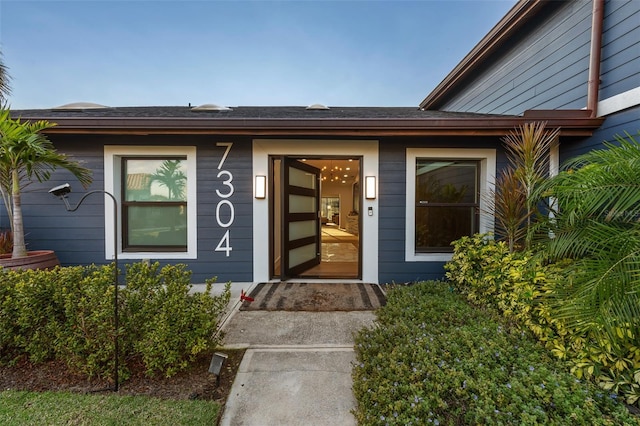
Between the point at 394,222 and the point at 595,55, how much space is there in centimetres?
313

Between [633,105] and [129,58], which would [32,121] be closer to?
[633,105]

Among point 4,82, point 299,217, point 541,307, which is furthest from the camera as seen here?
point 299,217

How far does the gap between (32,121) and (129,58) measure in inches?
352

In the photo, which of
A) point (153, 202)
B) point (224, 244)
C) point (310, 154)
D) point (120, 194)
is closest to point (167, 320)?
point (224, 244)

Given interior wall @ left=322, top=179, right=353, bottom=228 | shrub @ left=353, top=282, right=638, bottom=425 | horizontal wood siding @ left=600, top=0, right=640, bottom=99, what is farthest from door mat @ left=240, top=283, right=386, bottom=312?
interior wall @ left=322, top=179, right=353, bottom=228

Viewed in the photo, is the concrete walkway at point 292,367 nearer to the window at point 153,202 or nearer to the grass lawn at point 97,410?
the grass lawn at point 97,410

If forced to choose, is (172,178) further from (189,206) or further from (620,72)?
(620,72)

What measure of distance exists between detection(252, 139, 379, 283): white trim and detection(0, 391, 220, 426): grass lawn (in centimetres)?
235

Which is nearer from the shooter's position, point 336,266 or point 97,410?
point 97,410

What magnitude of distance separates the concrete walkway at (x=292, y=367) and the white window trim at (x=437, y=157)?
4.78 feet

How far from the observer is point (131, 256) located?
12.8 feet

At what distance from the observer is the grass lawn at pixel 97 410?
150 centimetres

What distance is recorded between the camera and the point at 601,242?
5.75 feet

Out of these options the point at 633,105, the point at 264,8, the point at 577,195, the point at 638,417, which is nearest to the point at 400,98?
the point at 264,8
